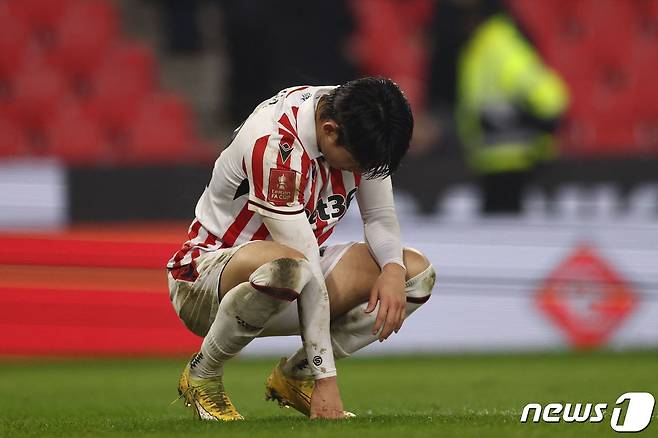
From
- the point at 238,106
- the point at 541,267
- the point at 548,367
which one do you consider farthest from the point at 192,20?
the point at 548,367

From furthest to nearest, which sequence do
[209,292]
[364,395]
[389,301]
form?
[364,395]
[209,292]
[389,301]

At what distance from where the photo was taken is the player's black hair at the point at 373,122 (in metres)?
3.58

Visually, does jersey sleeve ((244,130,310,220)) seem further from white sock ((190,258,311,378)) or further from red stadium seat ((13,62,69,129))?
red stadium seat ((13,62,69,129))

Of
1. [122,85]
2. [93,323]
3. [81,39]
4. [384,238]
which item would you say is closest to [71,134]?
[122,85]

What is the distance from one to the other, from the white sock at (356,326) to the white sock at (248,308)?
264 mm

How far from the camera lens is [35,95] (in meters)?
8.80

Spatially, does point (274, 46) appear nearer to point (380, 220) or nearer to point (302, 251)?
point (380, 220)

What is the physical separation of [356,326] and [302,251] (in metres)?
0.45

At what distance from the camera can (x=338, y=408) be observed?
12.2 feet

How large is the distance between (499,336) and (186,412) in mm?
3346

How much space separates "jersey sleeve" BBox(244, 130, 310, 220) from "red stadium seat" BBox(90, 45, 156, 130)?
5441 millimetres

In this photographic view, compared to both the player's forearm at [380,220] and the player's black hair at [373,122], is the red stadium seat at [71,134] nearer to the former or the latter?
the player's forearm at [380,220]

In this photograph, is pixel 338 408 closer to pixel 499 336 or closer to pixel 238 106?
pixel 499 336

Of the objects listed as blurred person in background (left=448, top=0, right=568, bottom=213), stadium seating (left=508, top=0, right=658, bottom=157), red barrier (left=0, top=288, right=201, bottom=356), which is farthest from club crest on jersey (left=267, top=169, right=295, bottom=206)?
stadium seating (left=508, top=0, right=658, bottom=157)
